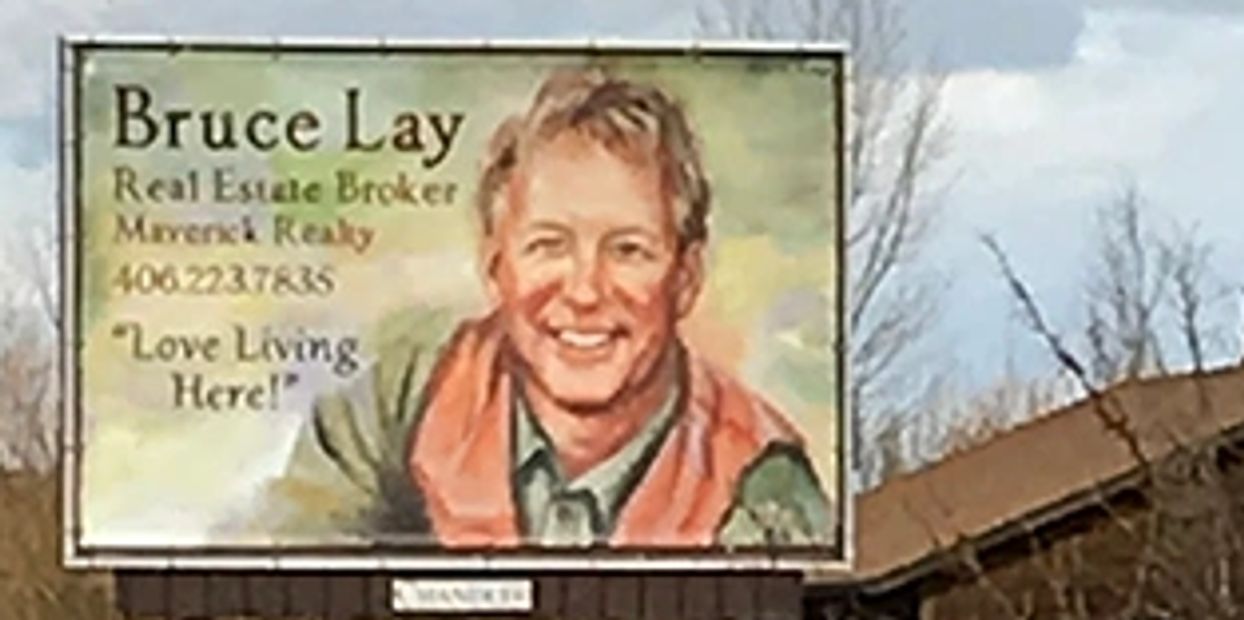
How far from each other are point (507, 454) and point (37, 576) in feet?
26.6

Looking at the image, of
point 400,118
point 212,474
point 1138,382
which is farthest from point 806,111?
point 1138,382

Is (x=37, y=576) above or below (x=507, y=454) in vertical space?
below

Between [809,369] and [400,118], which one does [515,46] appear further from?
[809,369]

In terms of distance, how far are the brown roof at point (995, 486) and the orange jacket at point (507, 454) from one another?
44.4 inches

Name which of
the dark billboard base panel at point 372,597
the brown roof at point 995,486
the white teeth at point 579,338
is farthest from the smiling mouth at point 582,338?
the brown roof at point 995,486

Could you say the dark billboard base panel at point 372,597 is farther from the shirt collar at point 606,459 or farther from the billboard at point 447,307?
the shirt collar at point 606,459

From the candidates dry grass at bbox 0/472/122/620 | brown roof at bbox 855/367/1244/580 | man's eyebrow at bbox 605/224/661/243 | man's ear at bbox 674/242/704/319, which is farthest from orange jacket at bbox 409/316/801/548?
dry grass at bbox 0/472/122/620

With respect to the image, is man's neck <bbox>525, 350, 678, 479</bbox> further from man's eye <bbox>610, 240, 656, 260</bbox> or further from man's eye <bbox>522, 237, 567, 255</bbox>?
man's eye <bbox>522, 237, 567, 255</bbox>

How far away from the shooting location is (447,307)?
2144 cm

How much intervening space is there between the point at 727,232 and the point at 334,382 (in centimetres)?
254

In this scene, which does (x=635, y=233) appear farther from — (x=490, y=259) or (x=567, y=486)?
(x=567, y=486)

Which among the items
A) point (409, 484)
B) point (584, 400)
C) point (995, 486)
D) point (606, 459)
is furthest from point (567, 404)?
point (995, 486)

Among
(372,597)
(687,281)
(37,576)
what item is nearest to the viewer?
(372,597)

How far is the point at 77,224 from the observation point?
828 inches
